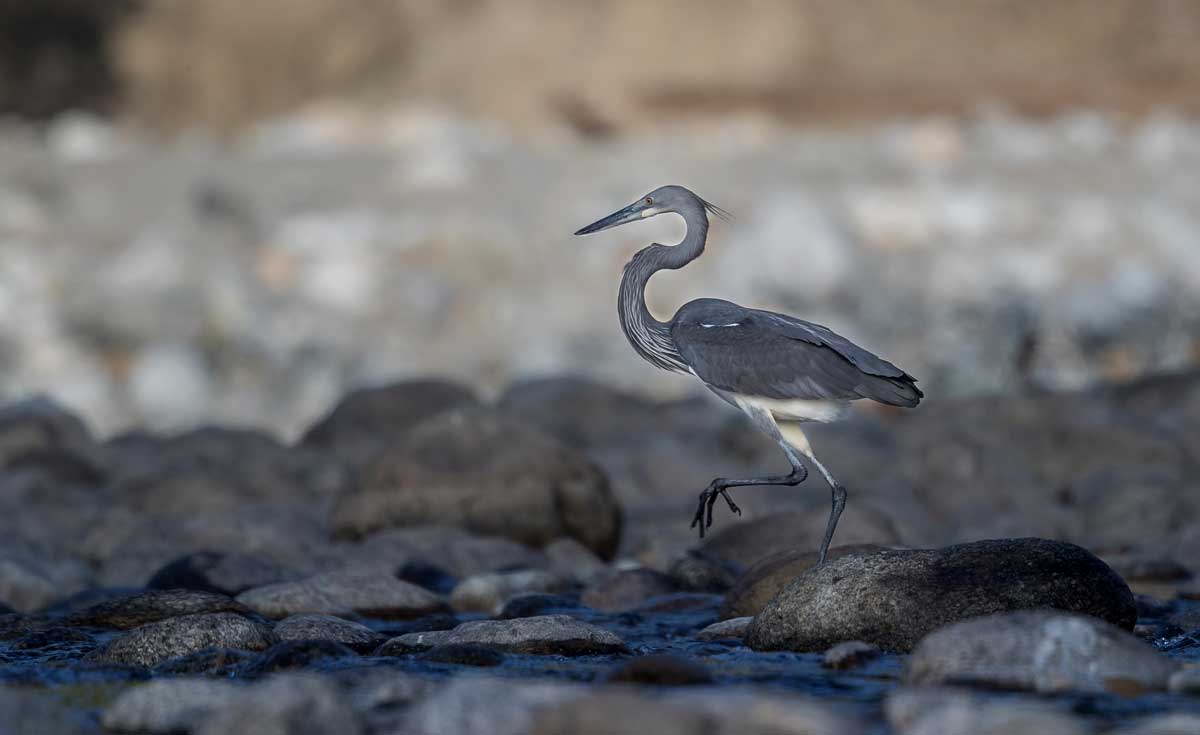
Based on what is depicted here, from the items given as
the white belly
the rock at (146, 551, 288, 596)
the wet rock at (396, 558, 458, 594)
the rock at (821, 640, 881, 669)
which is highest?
the white belly

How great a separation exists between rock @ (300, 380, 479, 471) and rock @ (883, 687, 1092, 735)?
836 centimetres

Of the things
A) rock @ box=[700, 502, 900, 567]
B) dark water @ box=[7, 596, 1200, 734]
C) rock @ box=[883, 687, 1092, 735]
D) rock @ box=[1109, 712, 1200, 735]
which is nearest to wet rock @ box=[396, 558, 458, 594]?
rock @ box=[700, 502, 900, 567]

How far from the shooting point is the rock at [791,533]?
343 inches

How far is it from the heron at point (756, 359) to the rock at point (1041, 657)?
151 centimetres

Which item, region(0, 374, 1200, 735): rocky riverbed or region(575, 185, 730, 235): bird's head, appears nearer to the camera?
region(0, 374, 1200, 735): rocky riverbed

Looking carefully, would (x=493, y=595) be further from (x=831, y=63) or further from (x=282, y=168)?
(x=831, y=63)

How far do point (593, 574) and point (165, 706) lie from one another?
13.2ft

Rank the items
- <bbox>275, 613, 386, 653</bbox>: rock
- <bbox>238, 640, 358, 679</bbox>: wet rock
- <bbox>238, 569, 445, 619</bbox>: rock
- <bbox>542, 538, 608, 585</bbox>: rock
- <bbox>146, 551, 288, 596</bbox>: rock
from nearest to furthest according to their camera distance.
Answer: <bbox>238, 640, 358, 679</bbox>: wet rock < <bbox>275, 613, 386, 653</bbox>: rock < <bbox>238, 569, 445, 619</bbox>: rock < <bbox>146, 551, 288, 596</bbox>: rock < <bbox>542, 538, 608, 585</bbox>: rock

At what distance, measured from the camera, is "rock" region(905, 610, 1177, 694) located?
519 cm

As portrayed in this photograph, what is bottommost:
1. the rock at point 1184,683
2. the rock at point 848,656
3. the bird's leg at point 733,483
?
the rock at point 848,656

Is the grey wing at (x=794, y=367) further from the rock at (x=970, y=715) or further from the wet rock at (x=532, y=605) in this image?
the rock at (x=970, y=715)

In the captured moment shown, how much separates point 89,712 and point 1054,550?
341 cm

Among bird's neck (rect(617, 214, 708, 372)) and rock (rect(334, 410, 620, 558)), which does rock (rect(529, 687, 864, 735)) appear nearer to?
bird's neck (rect(617, 214, 708, 372))

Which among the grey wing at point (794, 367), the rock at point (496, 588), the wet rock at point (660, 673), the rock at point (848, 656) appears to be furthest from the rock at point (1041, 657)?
the rock at point (496, 588)
